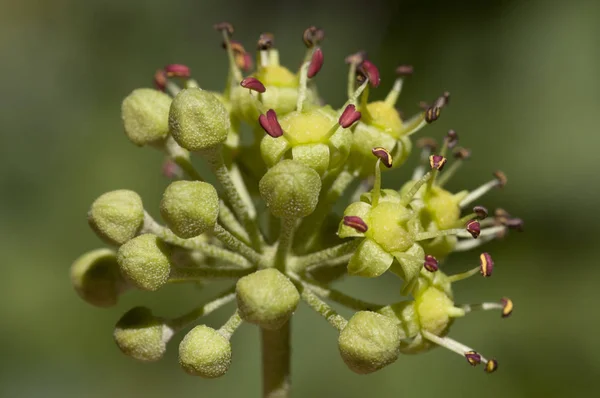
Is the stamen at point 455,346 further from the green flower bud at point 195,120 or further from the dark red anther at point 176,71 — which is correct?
the dark red anther at point 176,71

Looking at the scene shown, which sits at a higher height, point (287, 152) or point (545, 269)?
point (287, 152)

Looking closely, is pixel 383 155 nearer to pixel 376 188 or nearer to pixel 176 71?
pixel 376 188

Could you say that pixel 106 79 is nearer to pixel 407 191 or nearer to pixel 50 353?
pixel 50 353

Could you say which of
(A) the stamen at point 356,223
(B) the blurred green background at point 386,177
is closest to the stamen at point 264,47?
(A) the stamen at point 356,223

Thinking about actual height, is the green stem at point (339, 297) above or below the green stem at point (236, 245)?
below

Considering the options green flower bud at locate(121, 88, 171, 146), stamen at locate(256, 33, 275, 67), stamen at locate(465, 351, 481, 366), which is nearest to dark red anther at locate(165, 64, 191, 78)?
→ green flower bud at locate(121, 88, 171, 146)

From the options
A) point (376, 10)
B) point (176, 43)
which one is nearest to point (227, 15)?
point (176, 43)

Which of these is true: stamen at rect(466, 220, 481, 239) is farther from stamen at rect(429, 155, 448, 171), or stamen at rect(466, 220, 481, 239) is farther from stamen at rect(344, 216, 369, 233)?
stamen at rect(344, 216, 369, 233)
